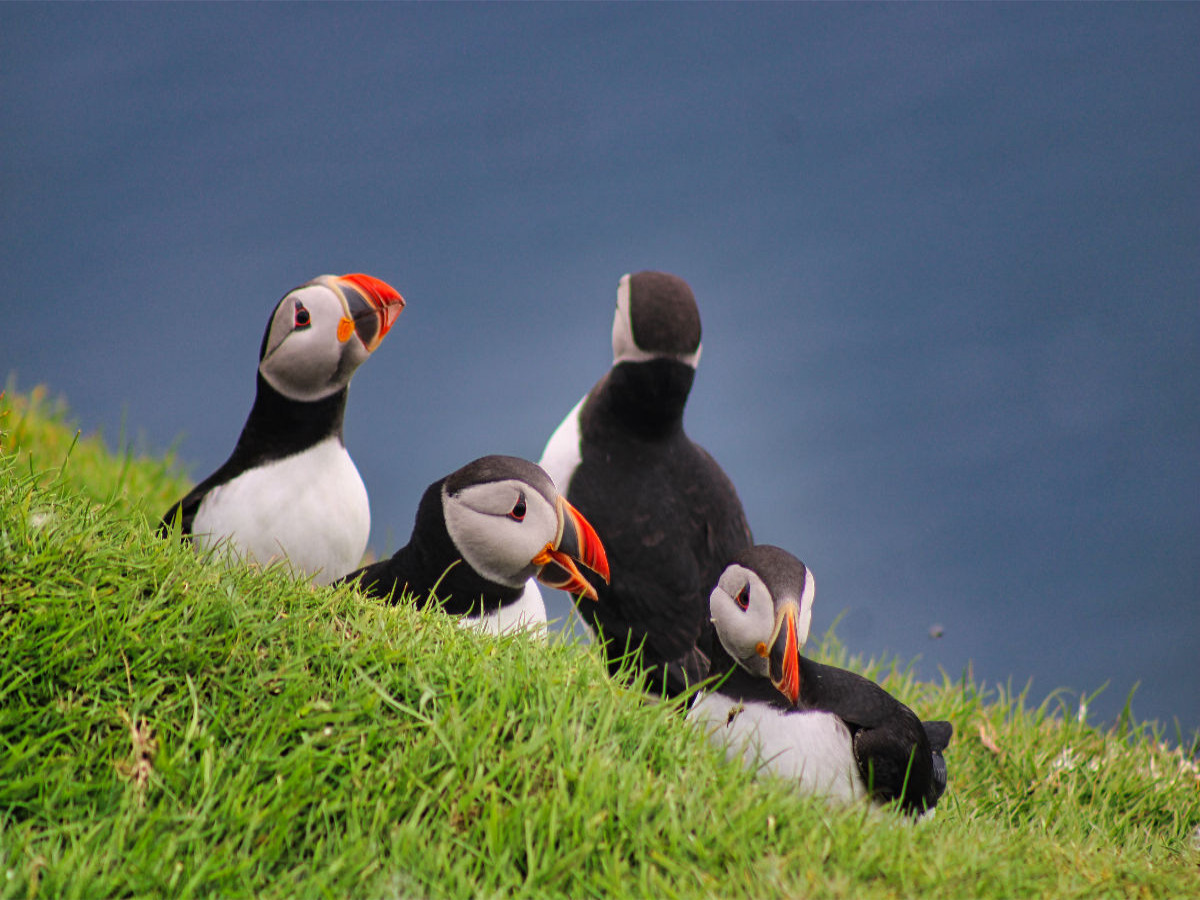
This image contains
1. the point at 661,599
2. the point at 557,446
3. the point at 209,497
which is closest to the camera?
the point at 209,497

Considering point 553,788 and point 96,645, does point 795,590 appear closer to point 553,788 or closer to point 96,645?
point 553,788

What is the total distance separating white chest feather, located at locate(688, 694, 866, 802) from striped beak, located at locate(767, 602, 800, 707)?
0.11 m

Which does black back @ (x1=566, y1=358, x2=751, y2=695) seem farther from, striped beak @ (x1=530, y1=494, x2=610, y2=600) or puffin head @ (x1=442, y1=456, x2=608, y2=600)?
puffin head @ (x1=442, y1=456, x2=608, y2=600)

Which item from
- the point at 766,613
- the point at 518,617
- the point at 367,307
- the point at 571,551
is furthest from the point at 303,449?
the point at 766,613

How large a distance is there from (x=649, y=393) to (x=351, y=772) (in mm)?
2705

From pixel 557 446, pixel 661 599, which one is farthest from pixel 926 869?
pixel 557 446

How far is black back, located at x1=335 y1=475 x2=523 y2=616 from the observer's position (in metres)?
4.36

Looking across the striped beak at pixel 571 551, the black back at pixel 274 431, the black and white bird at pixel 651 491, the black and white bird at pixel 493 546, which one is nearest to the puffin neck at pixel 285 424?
the black back at pixel 274 431

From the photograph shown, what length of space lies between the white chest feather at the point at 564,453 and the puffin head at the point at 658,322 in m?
0.47

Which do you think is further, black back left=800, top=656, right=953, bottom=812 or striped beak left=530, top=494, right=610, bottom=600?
striped beak left=530, top=494, right=610, bottom=600

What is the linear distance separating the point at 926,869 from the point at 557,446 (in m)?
3.01

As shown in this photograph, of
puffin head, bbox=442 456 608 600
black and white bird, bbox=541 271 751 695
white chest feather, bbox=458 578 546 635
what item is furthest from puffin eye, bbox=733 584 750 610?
black and white bird, bbox=541 271 751 695

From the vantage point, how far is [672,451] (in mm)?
5555

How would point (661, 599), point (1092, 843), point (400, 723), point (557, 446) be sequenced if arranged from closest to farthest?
point (400, 723)
point (1092, 843)
point (661, 599)
point (557, 446)
